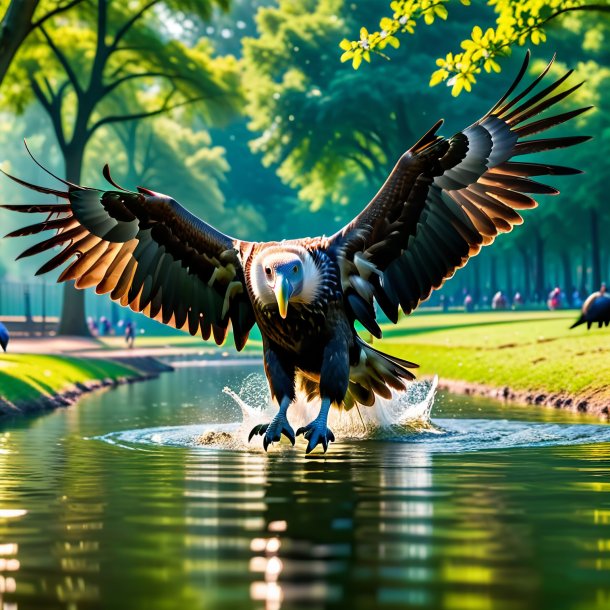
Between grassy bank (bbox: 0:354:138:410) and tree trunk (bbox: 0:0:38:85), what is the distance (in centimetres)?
525

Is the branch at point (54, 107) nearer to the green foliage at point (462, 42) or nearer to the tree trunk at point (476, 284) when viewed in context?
the green foliage at point (462, 42)

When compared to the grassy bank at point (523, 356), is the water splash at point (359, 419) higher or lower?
lower

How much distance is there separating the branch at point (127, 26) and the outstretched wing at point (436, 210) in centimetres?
3038

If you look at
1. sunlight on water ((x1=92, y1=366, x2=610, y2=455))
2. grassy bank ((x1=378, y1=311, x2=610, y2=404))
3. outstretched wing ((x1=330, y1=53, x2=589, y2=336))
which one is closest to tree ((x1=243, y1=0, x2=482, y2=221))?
grassy bank ((x1=378, y1=311, x2=610, y2=404))

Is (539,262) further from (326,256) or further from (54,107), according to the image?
(326,256)

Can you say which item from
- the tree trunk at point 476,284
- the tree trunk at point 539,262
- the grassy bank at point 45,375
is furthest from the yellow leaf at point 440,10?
the tree trunk at point 476,284

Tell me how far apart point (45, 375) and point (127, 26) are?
19169mm

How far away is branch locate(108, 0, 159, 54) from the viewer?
41.7 m

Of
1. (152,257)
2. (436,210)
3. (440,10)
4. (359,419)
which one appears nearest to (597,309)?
(440,10)

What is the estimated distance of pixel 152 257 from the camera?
13.5m

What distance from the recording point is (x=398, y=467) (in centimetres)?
1112

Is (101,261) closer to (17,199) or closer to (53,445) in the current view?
(53,445)

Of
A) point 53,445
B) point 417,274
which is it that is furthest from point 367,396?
point 53,445

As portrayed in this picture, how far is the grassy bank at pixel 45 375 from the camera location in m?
22.0
